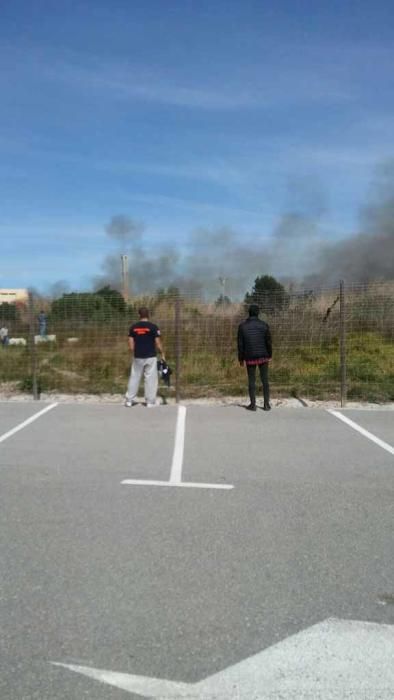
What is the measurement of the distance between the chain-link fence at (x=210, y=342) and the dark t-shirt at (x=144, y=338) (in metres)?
0.93

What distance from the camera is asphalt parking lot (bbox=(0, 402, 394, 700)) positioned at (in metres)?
2.79

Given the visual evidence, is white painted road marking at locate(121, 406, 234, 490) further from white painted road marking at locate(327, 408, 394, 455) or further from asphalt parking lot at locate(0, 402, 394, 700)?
white painted road marking at locate(327, 408, 394, 455)

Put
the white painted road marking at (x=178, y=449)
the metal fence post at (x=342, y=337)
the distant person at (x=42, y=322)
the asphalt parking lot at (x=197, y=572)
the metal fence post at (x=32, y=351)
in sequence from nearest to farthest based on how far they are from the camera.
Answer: the asphalt parking lot at (x=197, y=572), the white painted road marking at (x=178, y=449), the metal fence post at (x=342, y=337), the metal fence post at (x=32, y=351), the distant person at (x=42, y=322)

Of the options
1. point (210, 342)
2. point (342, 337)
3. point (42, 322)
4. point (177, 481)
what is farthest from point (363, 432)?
point (42, 322)

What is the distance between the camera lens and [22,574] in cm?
377

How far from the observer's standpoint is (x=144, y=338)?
10133mm

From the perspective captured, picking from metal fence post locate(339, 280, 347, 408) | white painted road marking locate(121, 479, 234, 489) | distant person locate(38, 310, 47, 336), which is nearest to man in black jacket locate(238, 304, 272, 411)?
metal fence post locate(339, 280, 347, 408)

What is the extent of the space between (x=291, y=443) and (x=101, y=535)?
3659mm

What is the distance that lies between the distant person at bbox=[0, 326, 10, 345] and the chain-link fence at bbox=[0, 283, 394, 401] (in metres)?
0.05

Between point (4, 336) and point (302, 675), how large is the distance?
10299 millimetres

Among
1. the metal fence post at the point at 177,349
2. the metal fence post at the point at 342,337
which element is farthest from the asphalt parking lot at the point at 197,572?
the metal fence post at the point at 177,349

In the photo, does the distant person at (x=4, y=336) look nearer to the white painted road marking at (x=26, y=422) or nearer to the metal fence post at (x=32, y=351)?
the metal fence post at (x=32, y=351)

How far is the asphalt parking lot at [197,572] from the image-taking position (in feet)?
9.15

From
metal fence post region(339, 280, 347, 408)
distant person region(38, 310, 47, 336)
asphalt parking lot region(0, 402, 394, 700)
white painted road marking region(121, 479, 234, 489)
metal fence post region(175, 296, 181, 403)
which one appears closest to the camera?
asphalt parking lot region(0, 402, 394, 700)
